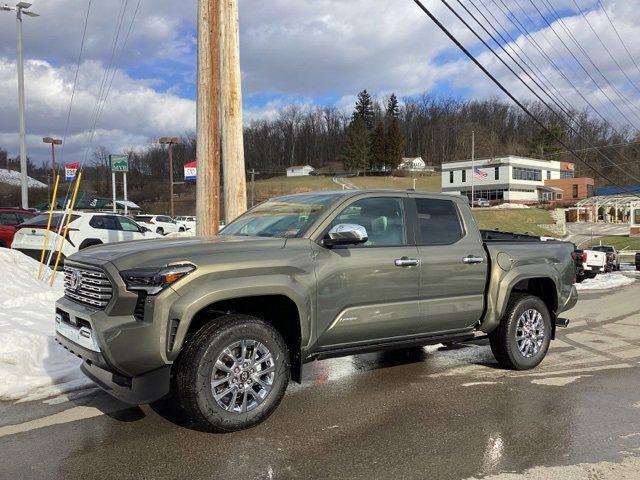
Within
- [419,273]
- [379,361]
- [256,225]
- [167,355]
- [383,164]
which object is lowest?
[379,361]

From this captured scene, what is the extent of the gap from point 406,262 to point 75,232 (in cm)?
1113

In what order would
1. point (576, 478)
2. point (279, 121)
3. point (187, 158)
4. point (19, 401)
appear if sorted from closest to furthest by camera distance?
point (576, 478)
point (19, 401)
point (187, 158)
point (279, 121)

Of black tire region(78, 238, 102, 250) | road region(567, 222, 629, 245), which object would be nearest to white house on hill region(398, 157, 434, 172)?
road region(567, 222, 629, 245)

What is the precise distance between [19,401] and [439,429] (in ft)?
12.0

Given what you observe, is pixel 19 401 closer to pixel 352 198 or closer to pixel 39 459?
pixel 39 459

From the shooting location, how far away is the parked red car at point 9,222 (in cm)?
1576

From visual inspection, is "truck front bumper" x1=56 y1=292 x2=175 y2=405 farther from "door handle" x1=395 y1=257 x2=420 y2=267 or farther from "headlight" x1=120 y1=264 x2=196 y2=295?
"door handle" x1=395 y1=257 x2=420 y2=267

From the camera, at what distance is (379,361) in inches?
A: 251

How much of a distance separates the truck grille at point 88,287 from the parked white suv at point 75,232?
26.4 feet

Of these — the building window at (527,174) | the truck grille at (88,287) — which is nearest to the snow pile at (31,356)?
the truck grille at (88,287)

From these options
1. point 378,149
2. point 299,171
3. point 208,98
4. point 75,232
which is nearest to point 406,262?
point 208,98

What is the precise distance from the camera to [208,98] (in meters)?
8.73

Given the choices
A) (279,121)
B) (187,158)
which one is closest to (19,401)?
(187,158)

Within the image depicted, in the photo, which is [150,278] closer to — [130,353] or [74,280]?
[130,353]
